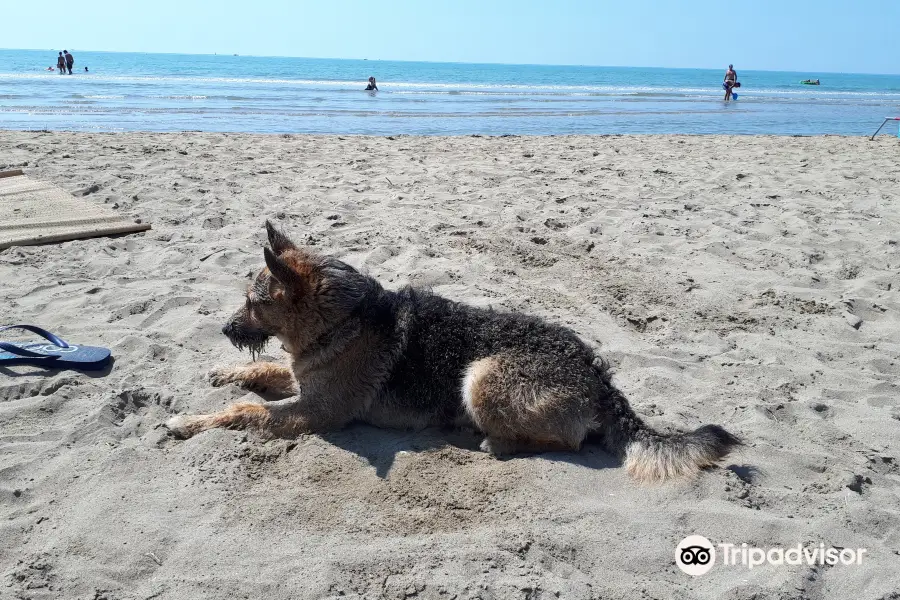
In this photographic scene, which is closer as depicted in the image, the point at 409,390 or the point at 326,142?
the point at 409,390

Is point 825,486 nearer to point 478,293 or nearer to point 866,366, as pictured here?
point 866,366

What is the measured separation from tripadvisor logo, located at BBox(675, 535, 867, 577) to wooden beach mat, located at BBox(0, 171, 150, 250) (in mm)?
7349

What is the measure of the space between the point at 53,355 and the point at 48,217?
4010 millimetres

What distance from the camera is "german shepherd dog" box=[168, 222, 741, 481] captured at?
429cm

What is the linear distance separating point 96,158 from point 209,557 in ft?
Result: 34.6

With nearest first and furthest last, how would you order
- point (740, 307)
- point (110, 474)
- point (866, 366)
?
point (110, 474) → point (866, 366) → point (740, 307)

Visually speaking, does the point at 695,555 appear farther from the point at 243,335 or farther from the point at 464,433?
the point at 243,335

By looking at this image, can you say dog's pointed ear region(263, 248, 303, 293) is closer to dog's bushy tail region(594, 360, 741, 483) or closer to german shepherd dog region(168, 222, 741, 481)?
german shepherd dog region(168, 222, 741, 481)

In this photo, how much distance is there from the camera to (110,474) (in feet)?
12.8

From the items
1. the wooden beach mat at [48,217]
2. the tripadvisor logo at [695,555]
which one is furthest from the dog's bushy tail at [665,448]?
the wooden beach mat at [48,217]

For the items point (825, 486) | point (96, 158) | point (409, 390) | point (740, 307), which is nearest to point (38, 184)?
point (96, 158)

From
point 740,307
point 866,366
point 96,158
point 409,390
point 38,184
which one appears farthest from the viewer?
point 96,158

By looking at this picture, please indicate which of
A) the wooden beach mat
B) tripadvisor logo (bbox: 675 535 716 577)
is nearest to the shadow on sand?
tripadvisor logo (bbox: 675 535 716 577)

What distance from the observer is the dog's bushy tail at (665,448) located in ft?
13.1
